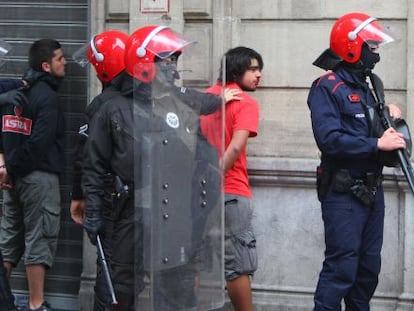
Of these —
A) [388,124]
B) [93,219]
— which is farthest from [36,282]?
[388,124]

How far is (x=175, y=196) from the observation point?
4656 mm

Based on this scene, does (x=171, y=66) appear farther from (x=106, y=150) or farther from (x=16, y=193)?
(x=16, y=193)

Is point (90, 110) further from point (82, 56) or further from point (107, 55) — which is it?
point (82, 56)

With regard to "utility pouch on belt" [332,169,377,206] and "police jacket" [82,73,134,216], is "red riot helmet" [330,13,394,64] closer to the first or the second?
"utility pouch on belt" [332,169,377,206]

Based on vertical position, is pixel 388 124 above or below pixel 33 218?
above

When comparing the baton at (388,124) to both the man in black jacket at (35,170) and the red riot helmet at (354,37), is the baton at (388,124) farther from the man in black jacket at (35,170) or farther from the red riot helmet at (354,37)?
the man in black jacket at (35,170)

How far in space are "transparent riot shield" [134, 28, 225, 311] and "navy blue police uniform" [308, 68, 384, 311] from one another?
98 centimetres

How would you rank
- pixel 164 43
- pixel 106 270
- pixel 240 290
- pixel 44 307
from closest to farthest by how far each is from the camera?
pixel 164 43 < pixel 106 270 < pixel 240 290 < pixel 44 307

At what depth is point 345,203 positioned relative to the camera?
5.53 m

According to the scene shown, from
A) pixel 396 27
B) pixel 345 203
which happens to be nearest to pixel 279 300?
pixel 345 203

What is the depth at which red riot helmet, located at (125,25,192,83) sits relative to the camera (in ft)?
15.7

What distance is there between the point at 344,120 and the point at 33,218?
2600 mm

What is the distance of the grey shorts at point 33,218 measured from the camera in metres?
7.01

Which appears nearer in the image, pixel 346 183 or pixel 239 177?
pixel 346 183
